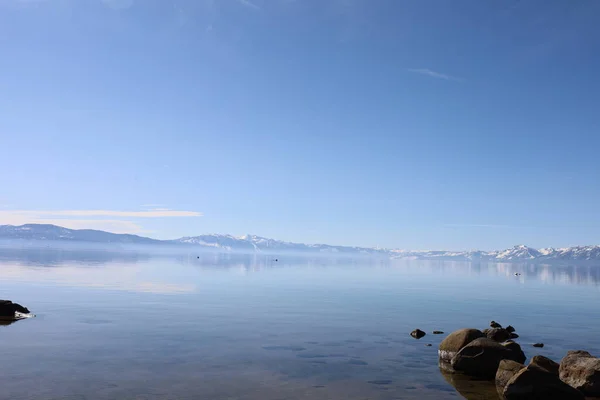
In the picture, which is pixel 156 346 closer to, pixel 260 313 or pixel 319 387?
pixel 319 387

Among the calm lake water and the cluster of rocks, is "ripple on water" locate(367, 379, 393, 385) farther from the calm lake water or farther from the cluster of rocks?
the cluster of rocks

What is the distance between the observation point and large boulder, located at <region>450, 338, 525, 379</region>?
83.1 ft

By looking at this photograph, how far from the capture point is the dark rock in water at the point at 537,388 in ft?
67.1

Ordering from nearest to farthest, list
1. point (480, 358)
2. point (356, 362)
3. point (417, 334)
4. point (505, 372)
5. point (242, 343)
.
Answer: point (505, 372) → point (480, 358) → point (356, 362) → point (242, 343) → point (417, 334)

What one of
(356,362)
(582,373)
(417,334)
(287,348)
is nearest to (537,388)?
(582,373)

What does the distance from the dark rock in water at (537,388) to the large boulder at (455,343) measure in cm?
692

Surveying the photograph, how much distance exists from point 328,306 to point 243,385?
33604mm

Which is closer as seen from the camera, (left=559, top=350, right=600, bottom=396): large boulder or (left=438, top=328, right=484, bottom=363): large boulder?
(left=559, top=350, right=600, bottom=396): large boulder

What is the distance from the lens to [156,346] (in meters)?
29.5

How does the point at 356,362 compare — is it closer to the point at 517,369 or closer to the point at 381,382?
the point at 381,382

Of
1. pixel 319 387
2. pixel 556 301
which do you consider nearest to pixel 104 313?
pixel 319 387

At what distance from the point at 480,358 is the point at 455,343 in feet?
9.78

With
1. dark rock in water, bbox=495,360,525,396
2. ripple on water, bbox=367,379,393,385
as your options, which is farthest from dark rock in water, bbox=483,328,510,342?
ripple on water, bbox=367,379,393,385

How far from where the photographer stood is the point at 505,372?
2275cm
